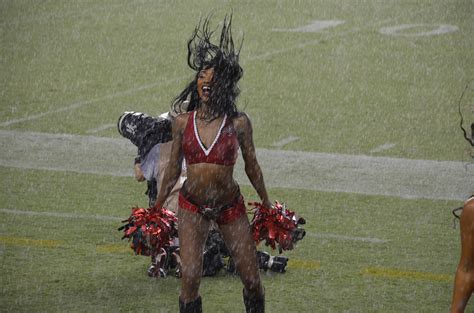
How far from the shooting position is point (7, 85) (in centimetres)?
2022

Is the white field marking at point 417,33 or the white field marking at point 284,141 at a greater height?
the white field marking at point 417,33

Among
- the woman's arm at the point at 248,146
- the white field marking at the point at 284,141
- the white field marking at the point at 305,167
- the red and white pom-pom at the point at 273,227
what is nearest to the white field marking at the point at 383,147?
the white field marking at the point at 305,167

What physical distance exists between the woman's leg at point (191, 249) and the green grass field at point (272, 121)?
156cm

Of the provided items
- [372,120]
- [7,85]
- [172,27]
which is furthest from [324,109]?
[172,27]

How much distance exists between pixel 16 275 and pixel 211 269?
5.54 ft

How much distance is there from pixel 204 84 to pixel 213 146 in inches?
17.8

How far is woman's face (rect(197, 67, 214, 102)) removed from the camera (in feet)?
29.2

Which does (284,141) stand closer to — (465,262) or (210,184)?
(210,184)

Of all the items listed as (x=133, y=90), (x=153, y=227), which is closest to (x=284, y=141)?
(x=133, y=90)

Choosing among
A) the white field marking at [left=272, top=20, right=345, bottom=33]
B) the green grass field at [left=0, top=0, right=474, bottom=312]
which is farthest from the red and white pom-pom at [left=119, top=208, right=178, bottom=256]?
the white field marking at [left=272, top=20, right=345, bottom=33]

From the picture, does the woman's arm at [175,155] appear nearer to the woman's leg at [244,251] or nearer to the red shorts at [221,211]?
the red shorts at [221,211]

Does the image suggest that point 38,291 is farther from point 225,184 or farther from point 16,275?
point 225,184

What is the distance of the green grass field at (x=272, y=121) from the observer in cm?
1104

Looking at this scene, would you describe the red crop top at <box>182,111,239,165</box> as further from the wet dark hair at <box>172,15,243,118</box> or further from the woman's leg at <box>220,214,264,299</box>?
the woman's leg at <box>220,214,264,299</box>
